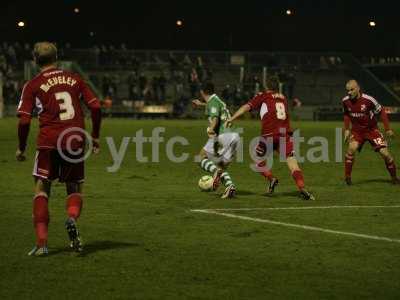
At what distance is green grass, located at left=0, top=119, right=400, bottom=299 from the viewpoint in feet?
26.6

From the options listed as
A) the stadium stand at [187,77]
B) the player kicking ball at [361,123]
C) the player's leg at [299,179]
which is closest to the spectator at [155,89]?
the stadium stand at [187,77]

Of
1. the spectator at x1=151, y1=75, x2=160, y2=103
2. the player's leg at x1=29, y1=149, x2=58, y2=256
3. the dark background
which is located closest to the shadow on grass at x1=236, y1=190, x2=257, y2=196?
the player's leg at x1=29, y1=149, x2=58, y2=256

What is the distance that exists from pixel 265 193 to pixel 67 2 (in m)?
65.4

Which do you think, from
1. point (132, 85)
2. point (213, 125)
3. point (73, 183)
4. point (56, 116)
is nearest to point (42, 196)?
point (73, 183)

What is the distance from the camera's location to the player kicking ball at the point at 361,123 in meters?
17.5

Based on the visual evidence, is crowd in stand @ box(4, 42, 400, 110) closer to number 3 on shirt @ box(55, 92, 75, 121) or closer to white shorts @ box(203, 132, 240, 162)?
white shorts @ box(203, 132, 240, 162)

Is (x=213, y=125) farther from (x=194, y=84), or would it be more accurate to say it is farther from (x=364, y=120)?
(x=194, y=84)

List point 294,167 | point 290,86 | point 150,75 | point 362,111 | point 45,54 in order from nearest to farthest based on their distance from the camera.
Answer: point 45,54 → point 294,167 → point 362,111 → point 290,86 → point 150,75

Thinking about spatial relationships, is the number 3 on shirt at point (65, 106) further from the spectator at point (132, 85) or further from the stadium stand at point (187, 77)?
the spectator at point (132, 85)

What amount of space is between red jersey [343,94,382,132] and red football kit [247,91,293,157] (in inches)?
105

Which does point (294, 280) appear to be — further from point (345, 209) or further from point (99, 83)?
point (99, 83)

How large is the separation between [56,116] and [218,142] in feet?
20.3

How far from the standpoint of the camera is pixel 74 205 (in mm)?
9781

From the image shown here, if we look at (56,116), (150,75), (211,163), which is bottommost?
(211,163)
